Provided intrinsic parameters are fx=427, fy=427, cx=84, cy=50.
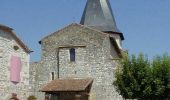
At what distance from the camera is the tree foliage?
31.0m

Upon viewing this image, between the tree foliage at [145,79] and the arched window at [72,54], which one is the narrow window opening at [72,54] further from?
the tree foliage at [145,79]

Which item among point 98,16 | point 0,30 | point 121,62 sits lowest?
point 121,62

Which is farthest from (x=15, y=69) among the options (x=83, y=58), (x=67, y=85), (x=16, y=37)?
(x=83, y=58)

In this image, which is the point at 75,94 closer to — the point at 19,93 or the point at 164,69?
the point at 19,93

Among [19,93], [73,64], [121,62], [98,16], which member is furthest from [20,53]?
[98,16]

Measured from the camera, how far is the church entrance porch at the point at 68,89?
34.7m

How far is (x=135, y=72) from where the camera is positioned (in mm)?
32000

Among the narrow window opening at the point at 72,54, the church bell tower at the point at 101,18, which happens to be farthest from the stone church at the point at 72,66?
the church bell tower at the point at 101,18

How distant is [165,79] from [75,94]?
Answer: 783cm

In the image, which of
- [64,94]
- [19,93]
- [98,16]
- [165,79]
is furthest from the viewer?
[98,16]

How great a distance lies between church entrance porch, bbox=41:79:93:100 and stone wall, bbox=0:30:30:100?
2055mm

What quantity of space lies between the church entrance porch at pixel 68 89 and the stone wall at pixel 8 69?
206cm

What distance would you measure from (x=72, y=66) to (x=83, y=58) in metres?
1.22

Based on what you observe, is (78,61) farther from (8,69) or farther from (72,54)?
(8,69)
